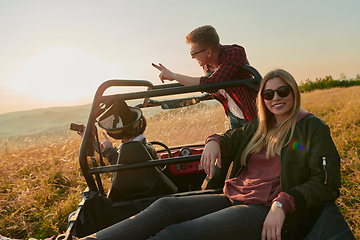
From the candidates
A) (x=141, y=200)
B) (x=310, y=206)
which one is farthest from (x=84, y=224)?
(x=310, y=206)

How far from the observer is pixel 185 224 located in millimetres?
1636

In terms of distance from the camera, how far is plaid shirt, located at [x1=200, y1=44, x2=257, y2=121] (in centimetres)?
244

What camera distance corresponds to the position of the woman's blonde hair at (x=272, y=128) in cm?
180

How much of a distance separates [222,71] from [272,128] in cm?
69

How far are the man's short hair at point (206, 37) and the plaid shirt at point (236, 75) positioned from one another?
99 millimetres

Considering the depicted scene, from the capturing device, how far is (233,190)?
1.95 metres

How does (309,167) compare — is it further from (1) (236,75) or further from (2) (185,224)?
(1) (236,75)

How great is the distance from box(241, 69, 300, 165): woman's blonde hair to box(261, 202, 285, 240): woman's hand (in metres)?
0.37

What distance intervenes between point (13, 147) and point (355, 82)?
45.4 metres

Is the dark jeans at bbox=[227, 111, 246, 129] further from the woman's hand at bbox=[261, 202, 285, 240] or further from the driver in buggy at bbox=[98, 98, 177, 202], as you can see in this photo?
the woman's hand at bbox=[261, 202, 285, 240]

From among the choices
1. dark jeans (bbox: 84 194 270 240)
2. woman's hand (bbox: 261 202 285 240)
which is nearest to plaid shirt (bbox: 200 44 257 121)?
dark jeans (bbox: 84 194 270 240)

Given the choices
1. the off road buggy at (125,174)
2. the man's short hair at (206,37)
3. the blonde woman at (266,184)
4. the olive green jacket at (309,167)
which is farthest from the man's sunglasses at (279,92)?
the man's short hair at (206,37)

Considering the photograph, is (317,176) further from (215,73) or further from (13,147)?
(13,147)

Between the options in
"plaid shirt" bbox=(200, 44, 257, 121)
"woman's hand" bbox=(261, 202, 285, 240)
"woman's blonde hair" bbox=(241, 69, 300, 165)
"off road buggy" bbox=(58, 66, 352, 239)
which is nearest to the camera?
"woman's hand" bbox=(261, 202, 285, 240)
